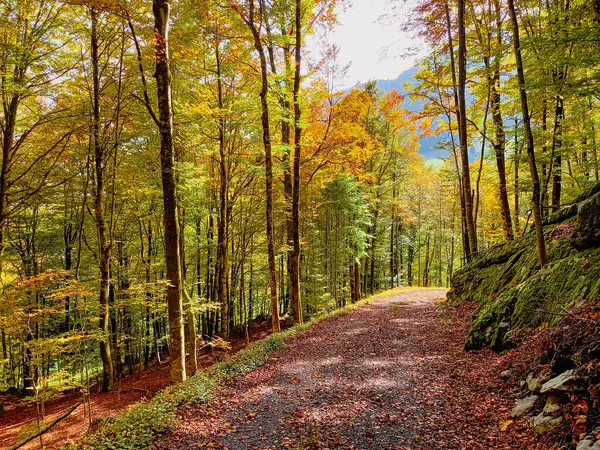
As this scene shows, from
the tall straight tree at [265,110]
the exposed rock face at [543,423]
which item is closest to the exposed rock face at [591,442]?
the exposed rock face at [543,423]

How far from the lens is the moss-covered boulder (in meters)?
5.59

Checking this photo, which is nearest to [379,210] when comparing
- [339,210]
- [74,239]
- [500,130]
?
[339,210]

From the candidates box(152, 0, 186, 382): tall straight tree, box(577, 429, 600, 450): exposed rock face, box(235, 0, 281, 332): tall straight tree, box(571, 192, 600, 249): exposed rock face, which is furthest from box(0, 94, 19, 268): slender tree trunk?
box(571, 192, 600, 249): exposed rock face

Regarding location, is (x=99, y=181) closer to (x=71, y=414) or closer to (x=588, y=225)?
(x=71, y=414)

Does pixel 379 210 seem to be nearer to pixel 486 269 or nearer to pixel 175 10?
pixel 486 269

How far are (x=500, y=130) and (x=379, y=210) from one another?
12.0 meters

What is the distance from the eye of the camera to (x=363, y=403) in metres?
5.53

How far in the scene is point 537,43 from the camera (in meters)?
5.61

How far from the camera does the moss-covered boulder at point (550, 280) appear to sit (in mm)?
5590

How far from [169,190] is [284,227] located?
41.0ft

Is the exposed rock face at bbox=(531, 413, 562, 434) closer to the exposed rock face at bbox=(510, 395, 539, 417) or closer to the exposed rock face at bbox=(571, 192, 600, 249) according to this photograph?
the exposed rock face at bbox=(510, 395, 539, 417)

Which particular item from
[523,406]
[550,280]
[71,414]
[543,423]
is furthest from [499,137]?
[71,414]

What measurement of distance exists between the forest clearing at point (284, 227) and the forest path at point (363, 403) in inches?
1.8

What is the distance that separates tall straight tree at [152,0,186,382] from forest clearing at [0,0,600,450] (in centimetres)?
5
